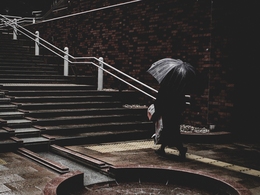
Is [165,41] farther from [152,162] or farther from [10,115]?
[152,162]

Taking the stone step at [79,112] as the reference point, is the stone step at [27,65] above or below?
above

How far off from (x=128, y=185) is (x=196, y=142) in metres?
3.53

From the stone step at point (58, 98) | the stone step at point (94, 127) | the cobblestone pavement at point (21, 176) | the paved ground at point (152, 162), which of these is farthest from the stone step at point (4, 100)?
the cobblestone pavement at point (21, 176)

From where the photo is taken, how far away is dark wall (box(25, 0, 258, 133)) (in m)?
8.62

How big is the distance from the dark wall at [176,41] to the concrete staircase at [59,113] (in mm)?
1228

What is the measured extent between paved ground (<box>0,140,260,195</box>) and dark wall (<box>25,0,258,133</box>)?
4.06 ft

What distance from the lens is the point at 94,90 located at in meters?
11.2

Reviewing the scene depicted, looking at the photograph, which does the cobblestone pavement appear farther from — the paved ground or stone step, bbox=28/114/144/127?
Answer: stone step, bbox=28/114/144/127

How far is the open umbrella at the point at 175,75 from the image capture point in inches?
244

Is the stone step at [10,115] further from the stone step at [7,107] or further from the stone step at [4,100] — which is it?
the stone step at [4,100]

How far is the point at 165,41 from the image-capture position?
398 inches

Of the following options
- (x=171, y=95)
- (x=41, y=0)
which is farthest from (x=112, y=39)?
(x=41, y=0)

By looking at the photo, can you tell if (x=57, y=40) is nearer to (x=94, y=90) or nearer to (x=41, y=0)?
(x=94, y=90)

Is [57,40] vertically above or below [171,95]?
above
